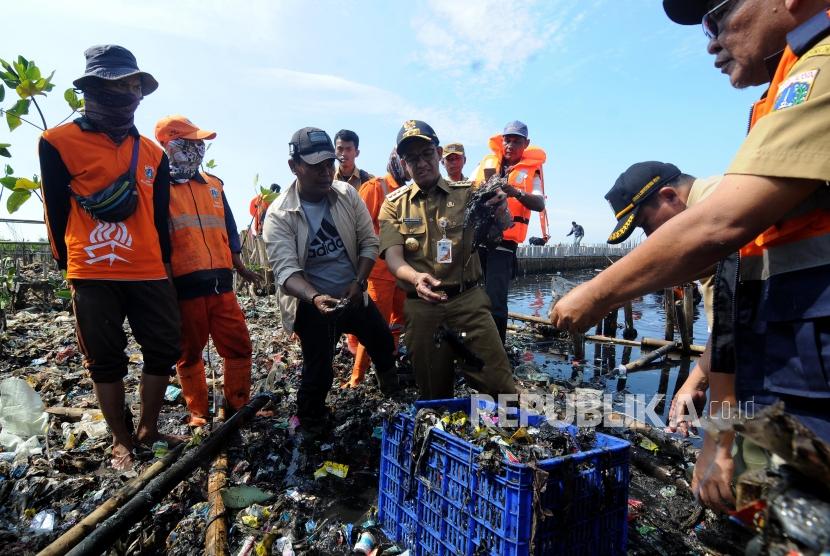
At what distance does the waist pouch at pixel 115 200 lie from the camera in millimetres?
3072

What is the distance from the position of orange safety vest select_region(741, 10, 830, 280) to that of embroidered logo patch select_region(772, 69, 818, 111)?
1.7 inches

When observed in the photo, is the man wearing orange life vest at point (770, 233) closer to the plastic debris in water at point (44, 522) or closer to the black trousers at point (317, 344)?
the black trousers at point (317, 344)

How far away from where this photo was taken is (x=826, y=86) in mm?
1032

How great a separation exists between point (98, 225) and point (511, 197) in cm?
392

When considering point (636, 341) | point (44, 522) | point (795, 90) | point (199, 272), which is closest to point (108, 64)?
point (199, 272)

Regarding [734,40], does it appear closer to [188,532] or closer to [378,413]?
[188,532]

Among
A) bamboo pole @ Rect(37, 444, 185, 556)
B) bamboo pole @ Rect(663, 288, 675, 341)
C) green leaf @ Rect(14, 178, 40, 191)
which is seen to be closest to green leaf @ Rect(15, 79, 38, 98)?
green leaf @ Rect(14, 178, 40, 191)

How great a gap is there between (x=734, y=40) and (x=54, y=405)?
236 inches

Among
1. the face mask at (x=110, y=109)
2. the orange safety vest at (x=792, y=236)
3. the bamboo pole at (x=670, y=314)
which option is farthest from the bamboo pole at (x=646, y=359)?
the face mask at (x=110, y=109)

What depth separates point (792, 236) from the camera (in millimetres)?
1206

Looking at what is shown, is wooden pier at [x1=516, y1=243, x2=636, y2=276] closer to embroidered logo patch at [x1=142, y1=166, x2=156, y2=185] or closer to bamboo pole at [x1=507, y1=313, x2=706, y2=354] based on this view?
bamboo pole at [x1=507, y1=313, x2=706, y2=354]

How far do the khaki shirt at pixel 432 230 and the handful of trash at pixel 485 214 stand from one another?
61 millimetres

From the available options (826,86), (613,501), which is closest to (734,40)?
(826,86)

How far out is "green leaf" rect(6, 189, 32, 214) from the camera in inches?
184
